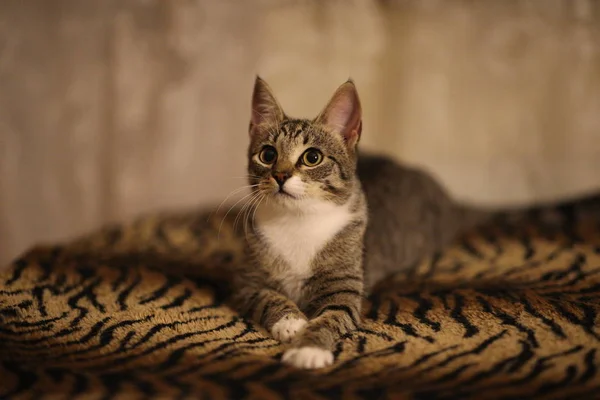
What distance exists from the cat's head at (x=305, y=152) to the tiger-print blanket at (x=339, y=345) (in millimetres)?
419

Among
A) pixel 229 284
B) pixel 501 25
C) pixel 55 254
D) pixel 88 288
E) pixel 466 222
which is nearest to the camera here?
pixel 88 288

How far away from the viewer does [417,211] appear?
2.38 meters

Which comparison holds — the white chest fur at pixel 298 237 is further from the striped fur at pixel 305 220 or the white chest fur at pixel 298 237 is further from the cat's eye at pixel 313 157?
the cat's eye at pixel 313 157

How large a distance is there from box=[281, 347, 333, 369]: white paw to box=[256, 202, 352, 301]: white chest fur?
390mm

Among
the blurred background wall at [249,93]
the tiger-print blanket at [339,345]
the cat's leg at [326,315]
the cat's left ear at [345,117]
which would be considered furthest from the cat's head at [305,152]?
the blurred background wall at [249,93]

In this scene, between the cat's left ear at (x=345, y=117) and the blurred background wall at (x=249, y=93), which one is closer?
the cat's left ear at (x=345, y=117)

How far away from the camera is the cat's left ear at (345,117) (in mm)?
1718

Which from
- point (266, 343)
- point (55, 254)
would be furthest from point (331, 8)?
point (266, 343)

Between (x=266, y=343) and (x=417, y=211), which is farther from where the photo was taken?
(x=417, y=211)

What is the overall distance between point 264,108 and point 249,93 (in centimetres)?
133

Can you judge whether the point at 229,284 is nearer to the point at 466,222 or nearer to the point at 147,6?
the point at 466,222

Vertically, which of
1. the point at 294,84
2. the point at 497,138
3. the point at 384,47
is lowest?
the point at 497,138

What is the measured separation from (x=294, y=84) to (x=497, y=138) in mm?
1223

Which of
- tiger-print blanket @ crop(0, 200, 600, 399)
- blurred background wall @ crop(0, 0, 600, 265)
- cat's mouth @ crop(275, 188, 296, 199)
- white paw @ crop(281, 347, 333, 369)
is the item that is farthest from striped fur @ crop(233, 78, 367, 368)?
blurred background wall @ crop(0, 0, 600, 265)
